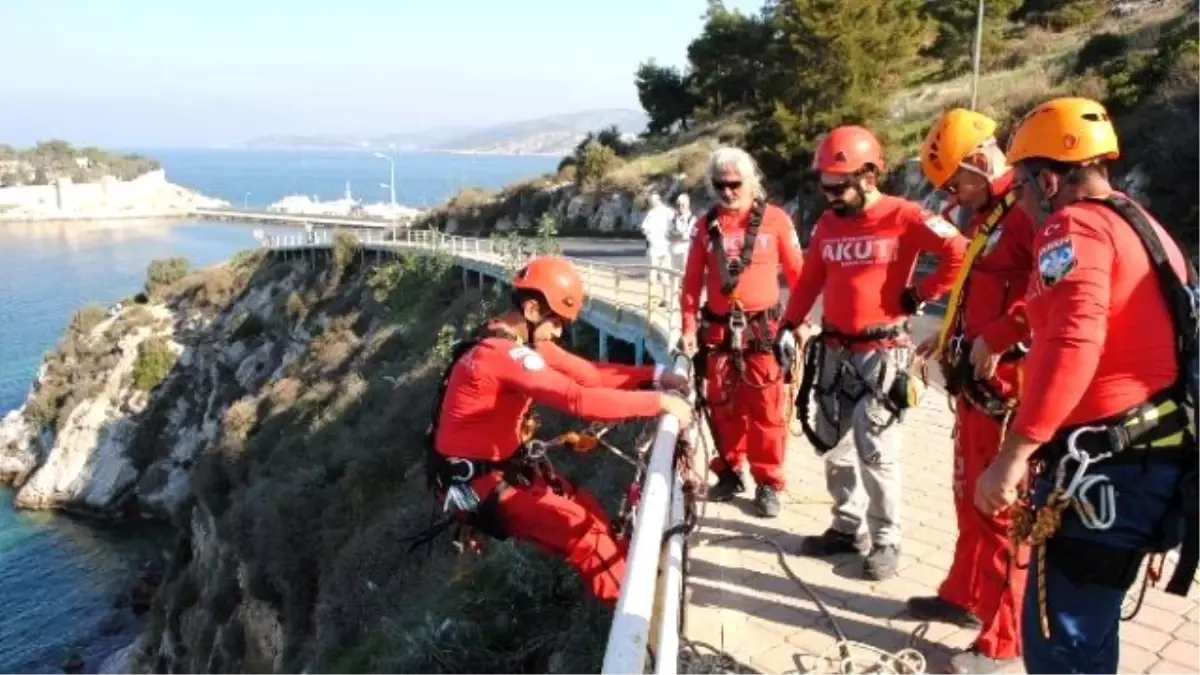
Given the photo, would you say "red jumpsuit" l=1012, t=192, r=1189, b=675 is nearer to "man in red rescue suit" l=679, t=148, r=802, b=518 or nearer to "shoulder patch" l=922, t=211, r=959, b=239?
"shoulder patch" l=922, t=211, r=959, b=239

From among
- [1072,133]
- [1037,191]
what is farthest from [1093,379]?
[1072,133]

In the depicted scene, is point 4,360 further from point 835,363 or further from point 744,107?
point 835,363

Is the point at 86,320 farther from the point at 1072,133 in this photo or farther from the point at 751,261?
the point at 1072,133

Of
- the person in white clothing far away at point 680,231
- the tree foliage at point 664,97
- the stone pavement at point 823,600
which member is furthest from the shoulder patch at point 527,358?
the tree foliage at point 664,97

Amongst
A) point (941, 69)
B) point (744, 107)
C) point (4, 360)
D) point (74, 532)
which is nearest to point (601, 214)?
point (744, 107)

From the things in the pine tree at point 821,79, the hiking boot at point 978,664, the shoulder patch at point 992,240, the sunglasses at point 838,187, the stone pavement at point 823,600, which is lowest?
the stone pavement at point 823,600

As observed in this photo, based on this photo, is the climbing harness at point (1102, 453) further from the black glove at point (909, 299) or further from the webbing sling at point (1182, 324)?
the black glove at point (909, 299)

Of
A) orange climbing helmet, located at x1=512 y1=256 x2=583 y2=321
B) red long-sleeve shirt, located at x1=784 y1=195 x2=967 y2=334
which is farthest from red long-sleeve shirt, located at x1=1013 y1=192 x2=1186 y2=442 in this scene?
orange climbing helmet, located at x1=512 y1=256 x2=583 y2=321

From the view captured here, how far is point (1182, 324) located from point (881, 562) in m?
2.54

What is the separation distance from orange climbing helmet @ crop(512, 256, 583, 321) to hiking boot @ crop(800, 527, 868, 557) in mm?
2032

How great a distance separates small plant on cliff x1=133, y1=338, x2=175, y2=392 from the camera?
44.7 meters

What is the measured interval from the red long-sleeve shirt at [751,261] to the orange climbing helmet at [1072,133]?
2.89 metres

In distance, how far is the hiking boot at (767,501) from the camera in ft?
20.3

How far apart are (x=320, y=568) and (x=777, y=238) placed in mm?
12248
